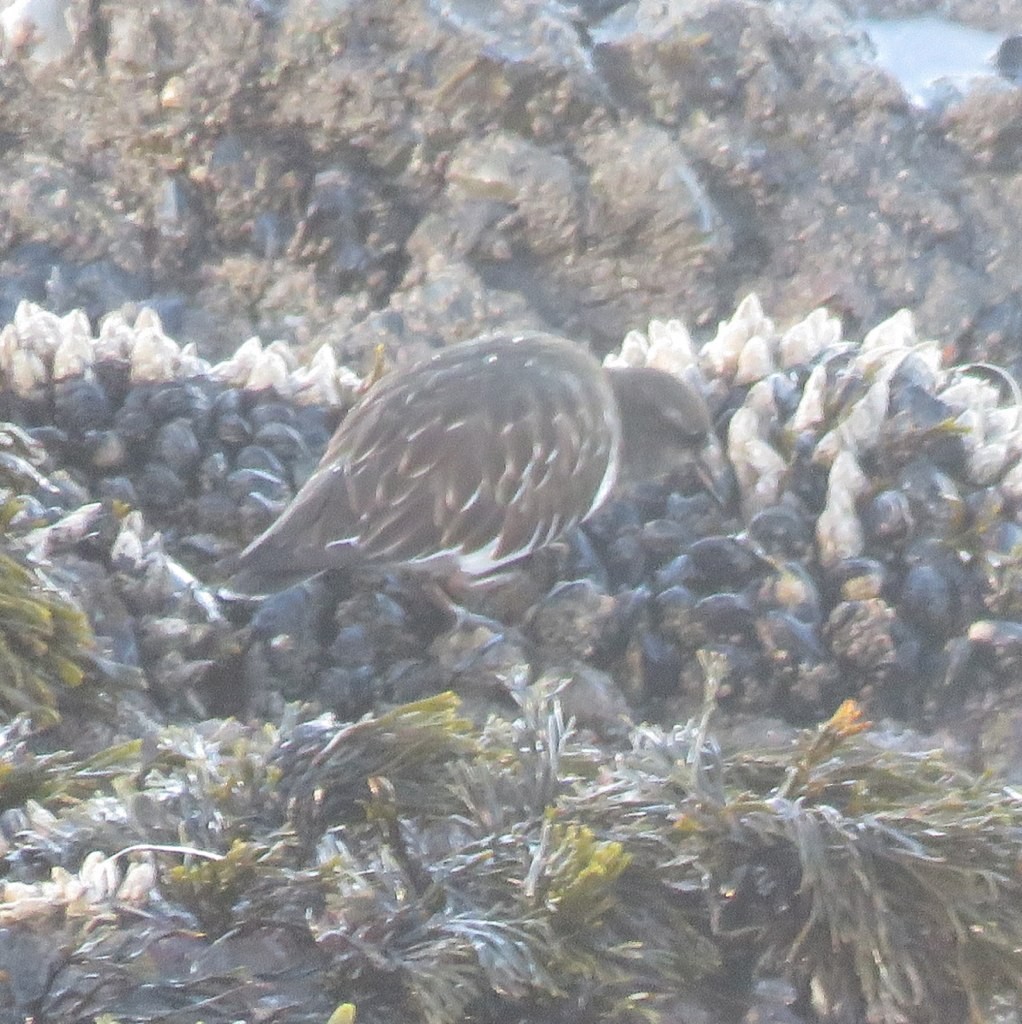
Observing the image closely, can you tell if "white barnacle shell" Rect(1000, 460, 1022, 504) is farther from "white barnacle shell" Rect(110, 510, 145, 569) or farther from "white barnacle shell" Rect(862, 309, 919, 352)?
"white barnacle shell" Rect(110, 510, 145, 569)

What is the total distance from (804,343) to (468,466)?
104 cm

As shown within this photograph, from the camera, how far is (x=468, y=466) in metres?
2.55

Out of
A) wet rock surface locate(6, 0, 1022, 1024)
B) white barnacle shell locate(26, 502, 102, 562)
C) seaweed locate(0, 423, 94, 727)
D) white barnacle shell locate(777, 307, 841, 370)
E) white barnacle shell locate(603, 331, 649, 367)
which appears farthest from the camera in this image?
white barnacle shell locate(603, 331, 649, 367)

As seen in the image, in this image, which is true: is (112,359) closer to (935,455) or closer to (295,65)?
(295,65)

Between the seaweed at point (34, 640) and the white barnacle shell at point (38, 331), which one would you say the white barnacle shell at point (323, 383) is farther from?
the seaweed at point (34, 640)

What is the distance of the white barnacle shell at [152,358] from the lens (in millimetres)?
2869

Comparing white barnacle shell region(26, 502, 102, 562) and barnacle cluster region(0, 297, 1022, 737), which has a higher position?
white barnacle shell region(26, 502, 102, 562)

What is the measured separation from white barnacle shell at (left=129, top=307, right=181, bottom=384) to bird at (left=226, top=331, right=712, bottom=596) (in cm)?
49

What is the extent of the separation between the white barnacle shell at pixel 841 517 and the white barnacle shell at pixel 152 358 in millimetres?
1470

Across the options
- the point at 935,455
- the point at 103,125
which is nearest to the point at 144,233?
the point at 103,125

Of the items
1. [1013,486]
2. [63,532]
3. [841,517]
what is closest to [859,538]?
[841,517]

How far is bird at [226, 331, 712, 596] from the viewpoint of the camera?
7.89ft

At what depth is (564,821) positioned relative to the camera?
1.55 m

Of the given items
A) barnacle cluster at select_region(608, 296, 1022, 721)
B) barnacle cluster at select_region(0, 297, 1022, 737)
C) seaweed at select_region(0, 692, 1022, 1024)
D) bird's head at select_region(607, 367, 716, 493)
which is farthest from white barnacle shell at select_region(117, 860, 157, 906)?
bird's head at select_region(607, 367, 716, 493)
